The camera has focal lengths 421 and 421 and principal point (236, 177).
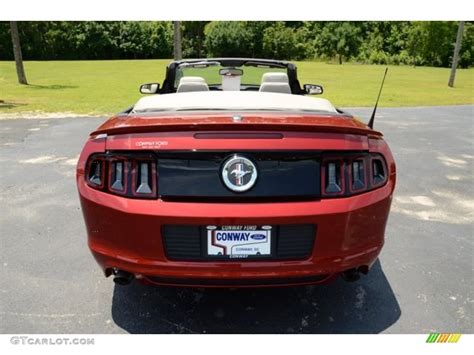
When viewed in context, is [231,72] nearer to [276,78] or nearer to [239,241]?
[276,78]

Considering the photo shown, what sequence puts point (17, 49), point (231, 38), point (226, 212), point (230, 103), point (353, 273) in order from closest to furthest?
point (226, 212) → point (353, 273) → point (230, 103) → point (17, 49) → point (231, 38)

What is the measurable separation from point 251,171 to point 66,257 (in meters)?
1.99

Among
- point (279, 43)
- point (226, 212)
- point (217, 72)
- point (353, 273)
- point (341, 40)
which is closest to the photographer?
point (226, 212)

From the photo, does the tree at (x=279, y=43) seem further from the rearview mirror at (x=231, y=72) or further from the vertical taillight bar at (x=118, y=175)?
the vertical taillight bar at (x=118, y=175)

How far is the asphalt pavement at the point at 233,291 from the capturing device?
8.29 feet

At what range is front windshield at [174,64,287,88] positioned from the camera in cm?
455

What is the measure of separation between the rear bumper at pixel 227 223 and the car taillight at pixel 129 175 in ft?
0.15

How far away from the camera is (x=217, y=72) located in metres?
4.55

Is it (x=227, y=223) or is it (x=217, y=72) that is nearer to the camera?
(x=227, y=223)

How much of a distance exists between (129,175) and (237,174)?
55cm

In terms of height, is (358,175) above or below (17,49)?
above

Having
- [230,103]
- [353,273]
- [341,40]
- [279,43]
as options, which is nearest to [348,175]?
[353,273]

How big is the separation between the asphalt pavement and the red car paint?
1.65 feet

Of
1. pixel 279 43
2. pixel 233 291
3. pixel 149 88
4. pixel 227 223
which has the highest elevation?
pixel 149 88
